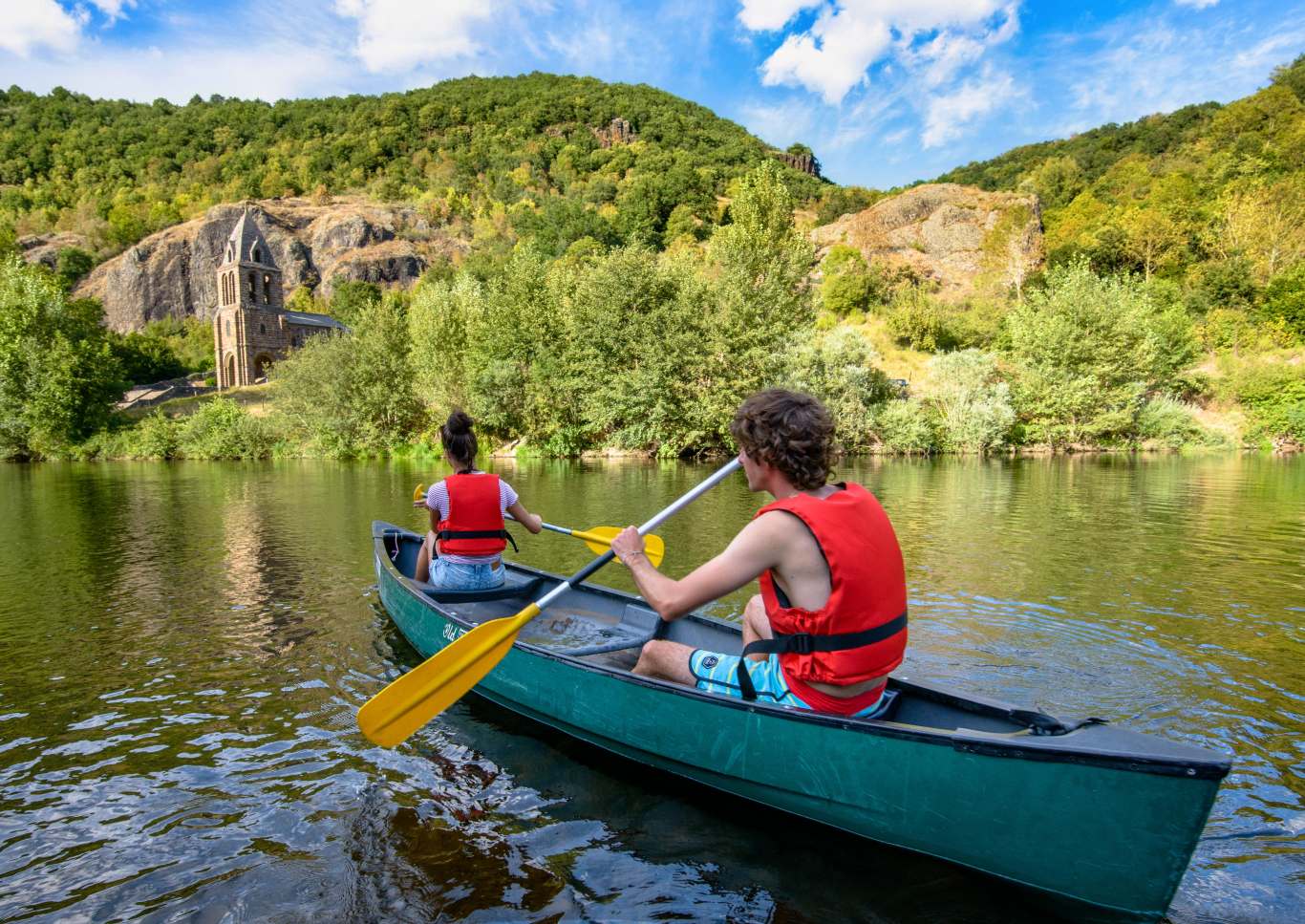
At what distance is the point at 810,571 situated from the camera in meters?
2.91

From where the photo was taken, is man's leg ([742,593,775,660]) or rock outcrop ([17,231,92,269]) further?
rock outcrop ([17,231,92,269])

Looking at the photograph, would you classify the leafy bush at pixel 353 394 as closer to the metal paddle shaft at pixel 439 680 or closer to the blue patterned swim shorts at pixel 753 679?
the metal paddle shaft at pixel 439 680

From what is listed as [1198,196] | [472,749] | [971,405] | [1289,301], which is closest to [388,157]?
[1198,196]

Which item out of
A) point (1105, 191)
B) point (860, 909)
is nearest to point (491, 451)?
point (860, 909)

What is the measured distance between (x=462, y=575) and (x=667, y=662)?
2.78m

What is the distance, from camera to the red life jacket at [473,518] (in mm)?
5781

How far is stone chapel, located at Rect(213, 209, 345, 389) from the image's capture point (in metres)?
59.8

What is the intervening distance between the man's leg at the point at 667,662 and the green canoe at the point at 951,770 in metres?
0.21

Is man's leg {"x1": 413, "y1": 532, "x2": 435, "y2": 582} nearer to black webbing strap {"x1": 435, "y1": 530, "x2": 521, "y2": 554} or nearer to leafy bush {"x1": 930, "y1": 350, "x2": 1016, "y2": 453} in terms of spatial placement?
black webbing strap {"x1": 435, "y1": 530, "x2": 521, "y2": 554}

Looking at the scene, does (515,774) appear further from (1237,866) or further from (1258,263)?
(1258,263)

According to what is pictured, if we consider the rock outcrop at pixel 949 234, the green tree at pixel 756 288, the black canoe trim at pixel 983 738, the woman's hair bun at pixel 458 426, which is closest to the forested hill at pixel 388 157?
the rock outcrop at pixel 949 234

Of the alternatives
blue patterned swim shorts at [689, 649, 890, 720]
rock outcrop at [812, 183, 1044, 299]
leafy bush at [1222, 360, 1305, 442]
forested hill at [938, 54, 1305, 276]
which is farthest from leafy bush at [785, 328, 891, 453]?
blue patterned swim shorts at [689, 649, 890, 720]

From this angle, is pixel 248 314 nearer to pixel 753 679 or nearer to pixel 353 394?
pixel 353 394

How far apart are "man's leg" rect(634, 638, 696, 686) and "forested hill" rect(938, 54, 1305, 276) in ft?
141
